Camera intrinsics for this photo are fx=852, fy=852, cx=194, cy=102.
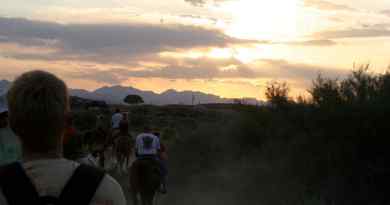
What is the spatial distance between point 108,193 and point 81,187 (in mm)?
166

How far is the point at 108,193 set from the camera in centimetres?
411

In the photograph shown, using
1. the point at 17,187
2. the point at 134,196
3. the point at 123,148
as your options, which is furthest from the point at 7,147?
the point at 123,148

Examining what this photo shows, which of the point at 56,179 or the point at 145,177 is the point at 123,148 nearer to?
the point at 145,177

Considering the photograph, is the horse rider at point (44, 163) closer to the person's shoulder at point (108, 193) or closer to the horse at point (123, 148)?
the person's shoulder at point (108, 193)

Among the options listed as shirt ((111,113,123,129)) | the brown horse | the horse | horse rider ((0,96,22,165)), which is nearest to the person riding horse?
the brown horse

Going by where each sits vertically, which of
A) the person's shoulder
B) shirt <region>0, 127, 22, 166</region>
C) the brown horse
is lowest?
the brown horse

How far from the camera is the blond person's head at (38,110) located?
4016 millimetres

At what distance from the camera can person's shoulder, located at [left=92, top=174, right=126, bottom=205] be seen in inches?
160

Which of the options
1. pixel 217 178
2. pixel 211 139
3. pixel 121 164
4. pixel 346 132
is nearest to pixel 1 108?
pixel 346 132

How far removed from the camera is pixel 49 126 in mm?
4043

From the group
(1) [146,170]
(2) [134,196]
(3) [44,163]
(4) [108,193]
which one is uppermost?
(3) [44,163]

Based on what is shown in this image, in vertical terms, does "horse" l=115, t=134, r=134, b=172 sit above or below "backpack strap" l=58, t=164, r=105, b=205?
below

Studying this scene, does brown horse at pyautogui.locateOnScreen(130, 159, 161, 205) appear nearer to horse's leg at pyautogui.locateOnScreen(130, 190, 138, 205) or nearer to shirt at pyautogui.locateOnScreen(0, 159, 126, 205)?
horse's leg at pyautogui.locateOnScreen(130, 190, 138, 205)

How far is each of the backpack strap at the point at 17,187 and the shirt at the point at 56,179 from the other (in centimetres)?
4
